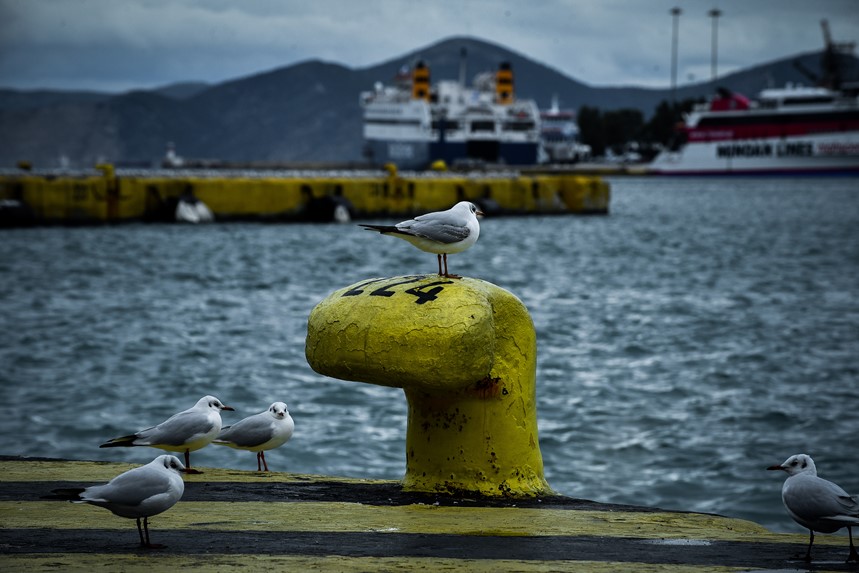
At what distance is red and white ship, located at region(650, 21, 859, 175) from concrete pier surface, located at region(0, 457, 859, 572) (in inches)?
3762

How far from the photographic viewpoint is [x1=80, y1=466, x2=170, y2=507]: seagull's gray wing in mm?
3582

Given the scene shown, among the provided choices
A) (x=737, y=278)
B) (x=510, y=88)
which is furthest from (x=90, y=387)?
(x=510, y=88)

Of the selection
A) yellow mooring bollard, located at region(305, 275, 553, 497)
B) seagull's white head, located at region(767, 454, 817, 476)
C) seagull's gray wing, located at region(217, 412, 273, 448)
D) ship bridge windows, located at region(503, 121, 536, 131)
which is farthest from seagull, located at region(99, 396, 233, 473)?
ship bridge windows, located at region(503, 121, 536, 131)

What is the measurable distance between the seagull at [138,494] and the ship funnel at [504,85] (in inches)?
3778

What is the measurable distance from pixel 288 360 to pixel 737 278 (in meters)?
15.5

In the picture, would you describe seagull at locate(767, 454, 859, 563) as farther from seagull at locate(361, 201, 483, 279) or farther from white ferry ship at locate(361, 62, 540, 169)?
white ferry ship at locate(361, 62, 540, 169)

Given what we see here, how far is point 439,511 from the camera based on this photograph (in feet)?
14.1

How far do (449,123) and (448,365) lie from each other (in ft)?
305

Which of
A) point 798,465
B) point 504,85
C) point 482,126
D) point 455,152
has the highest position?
point 504,85

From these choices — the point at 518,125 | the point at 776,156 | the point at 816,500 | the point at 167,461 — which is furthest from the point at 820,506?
the point at 776,156

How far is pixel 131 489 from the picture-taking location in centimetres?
362

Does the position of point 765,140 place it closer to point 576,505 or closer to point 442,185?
point 442,185

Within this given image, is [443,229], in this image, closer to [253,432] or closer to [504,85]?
[253,432]

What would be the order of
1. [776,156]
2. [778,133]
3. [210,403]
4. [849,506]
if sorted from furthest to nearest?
[776,156], [778,133], [210,403], [849,506]
